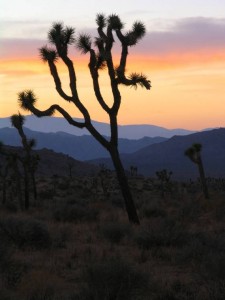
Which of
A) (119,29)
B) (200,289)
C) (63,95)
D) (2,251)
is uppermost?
(119,29)

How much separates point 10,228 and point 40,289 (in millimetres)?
4855

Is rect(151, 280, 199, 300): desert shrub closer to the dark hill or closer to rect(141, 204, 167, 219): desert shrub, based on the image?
rect(141, 204, 167, 219): desert shrub

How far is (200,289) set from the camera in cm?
777

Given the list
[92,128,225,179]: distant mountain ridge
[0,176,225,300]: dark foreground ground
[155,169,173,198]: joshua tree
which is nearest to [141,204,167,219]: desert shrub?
[0,176,225,300]: dark foreground ground

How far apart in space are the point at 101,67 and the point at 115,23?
166 centimetres

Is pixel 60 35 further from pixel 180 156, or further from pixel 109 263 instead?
pixel 180 156

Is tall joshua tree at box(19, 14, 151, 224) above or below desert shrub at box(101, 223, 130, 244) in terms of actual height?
above

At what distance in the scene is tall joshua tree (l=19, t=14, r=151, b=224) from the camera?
57.1 ft

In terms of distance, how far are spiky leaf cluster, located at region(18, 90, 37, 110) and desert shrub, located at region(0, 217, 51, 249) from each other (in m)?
7.55

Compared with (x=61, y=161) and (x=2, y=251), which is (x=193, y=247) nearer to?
(x=2, y=251)

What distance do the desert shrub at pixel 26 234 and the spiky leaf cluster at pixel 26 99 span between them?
755 cm

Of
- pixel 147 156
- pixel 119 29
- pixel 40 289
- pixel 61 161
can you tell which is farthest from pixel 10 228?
pixel 147 156

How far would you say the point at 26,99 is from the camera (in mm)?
18938

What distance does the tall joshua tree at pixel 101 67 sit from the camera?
17.4 meters
